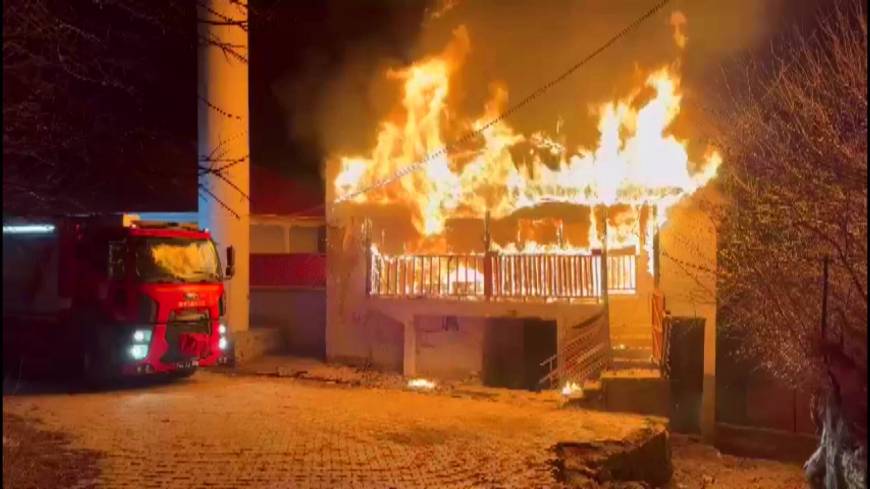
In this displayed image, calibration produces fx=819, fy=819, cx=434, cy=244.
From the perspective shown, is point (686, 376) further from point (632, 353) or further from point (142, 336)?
point (142, 336)

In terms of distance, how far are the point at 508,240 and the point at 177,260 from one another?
Answer: 7023mm

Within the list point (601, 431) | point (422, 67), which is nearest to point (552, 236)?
point (422, 67)

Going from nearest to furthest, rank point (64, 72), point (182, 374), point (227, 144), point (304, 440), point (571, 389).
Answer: point (64, 72), point (304, 440), point (571, 389), point (182, 374), point (227, 144)

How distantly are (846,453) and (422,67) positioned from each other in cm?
1353

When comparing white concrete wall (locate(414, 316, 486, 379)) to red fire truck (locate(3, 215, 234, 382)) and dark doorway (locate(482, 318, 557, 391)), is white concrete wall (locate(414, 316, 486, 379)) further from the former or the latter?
red fire truck (locate(3, 215, 234, 382))

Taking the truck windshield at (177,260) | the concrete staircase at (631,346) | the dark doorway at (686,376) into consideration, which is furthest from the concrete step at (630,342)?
the truck windshield at (177,260)

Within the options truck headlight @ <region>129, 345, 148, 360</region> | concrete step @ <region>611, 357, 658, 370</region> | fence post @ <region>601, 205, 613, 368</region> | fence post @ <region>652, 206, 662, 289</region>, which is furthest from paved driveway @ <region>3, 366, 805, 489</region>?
fence post @ <region>652, 206, 662, 289</region>

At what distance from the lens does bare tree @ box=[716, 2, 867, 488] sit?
21.8 ft

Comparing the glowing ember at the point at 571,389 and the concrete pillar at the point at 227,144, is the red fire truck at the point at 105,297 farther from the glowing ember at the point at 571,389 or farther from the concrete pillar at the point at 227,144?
the glowing ember at the point at 571,389

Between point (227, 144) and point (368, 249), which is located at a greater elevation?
point (227, 144)

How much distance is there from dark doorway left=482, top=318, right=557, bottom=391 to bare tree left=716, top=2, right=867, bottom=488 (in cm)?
385

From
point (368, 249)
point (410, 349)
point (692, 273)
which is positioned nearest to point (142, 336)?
point (368, 249)

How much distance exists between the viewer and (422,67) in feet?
60.7

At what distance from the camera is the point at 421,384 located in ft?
51.5
